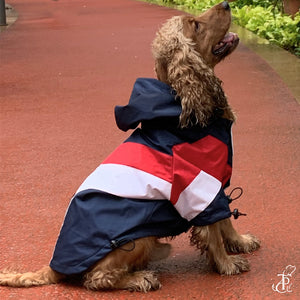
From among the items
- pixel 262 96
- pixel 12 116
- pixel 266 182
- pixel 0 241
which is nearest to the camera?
pixel 0 241

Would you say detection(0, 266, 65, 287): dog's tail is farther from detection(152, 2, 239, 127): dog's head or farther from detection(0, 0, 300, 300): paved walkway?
detection(152, 2, 239, 127): dog's head

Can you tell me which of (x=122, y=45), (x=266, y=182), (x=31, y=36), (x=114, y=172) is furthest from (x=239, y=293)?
(x=31, y=36)

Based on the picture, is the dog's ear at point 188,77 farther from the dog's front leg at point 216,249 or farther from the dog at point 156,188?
the dog's front leg at point 216,249

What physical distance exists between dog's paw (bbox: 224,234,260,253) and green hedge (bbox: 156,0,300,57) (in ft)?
22.7

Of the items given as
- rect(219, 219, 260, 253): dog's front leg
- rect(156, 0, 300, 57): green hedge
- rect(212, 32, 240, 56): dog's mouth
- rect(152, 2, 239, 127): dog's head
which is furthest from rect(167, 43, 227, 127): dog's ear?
rect(156, 0, 300, 57): green hedge

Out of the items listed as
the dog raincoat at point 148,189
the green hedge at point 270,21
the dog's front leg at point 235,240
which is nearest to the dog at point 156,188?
the dog raincoat at point 148,189

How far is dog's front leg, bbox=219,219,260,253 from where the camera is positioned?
14.9ft

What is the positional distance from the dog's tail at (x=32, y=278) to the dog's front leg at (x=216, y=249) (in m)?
0.83

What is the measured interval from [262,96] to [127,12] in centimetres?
1075

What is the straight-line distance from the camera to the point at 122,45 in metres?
13.3

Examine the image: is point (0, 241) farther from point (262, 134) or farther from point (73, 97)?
point (73, 97)

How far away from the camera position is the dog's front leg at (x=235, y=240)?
179 inches

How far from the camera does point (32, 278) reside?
4109 millimetres

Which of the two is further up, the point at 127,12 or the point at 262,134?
the point at 262,134
